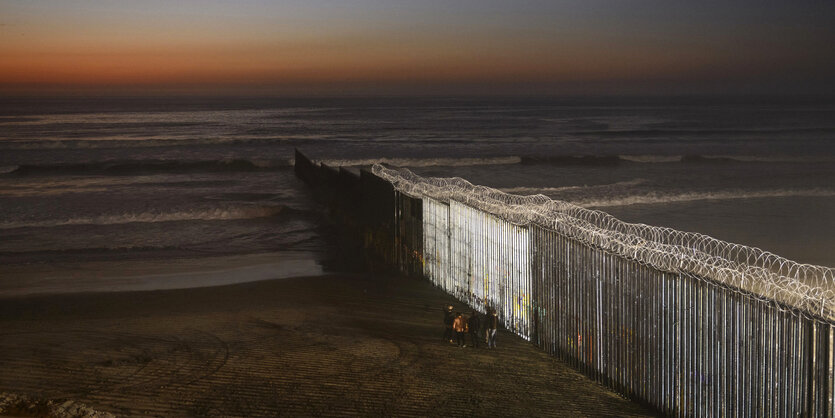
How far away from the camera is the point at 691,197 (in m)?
28.5

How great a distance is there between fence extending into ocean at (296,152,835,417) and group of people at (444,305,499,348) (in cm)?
51

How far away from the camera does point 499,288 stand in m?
11.4

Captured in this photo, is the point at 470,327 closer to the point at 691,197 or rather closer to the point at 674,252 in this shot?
the point at 674,252

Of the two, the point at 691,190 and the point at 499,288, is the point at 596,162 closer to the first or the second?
the point at 691,190

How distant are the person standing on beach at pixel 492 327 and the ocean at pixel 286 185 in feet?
23.3

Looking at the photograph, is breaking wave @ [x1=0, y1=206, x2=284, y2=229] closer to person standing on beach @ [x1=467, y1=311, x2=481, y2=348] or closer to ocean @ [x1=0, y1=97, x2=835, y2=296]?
ocean @ [x1=0, y1=97, x2=835, y2=296]

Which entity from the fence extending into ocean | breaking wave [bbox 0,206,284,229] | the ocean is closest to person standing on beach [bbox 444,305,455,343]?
the fence extending into ocean

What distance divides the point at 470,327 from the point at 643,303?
307cm

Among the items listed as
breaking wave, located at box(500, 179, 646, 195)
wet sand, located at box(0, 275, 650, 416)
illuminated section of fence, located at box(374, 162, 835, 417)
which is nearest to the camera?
illuminated section of fence, located at box(374, 162, 835, 417)

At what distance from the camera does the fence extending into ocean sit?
6.16 meters

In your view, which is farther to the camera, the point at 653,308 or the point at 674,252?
the point at 653,308

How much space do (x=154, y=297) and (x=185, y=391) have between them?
596 cm

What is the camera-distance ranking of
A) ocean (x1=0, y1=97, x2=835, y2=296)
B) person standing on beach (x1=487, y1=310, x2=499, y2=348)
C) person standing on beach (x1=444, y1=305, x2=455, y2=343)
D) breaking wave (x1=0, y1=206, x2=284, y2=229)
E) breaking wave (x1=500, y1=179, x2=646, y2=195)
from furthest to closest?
breaking wave (x1=500, y1=179, x2=646, y2=195) → breaking wave (x1=0, y1=206, x2=284, y2=229) → ocean (x1=0, y1=97, x2=835, y2=296) → person standing on beach (x1=444, y1=305, x2=455, y2=343) → person standing on beach (x1=487, y1=310, x2=499, y2=348)

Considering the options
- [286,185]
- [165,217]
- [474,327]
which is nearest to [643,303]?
[474,327]
